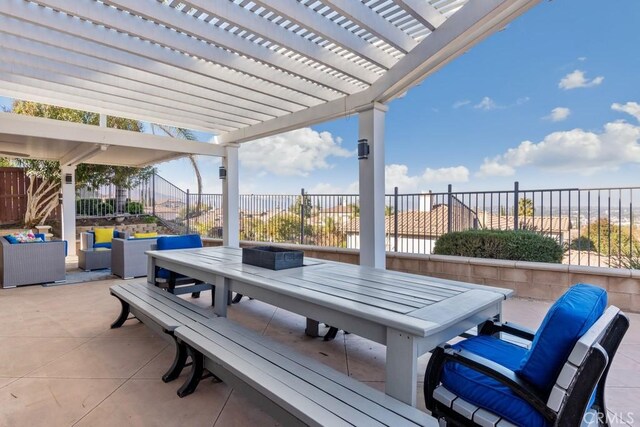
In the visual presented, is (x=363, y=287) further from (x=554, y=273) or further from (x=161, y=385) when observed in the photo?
(x=554, y=273)

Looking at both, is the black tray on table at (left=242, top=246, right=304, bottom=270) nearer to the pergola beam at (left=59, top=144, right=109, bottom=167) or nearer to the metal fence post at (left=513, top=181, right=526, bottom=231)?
the metal fence post at (left=513, top=181, right=526, bottom=231)

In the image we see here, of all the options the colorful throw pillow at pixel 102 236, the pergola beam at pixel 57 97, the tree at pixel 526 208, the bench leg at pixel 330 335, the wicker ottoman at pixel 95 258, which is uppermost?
the pergola beam at pixel 57 97

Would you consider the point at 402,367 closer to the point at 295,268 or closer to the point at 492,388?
the point at 492,388

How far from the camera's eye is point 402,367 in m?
1.48

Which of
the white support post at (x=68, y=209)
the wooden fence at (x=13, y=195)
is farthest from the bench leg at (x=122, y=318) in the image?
the wooden fence at (x=13, y=195)

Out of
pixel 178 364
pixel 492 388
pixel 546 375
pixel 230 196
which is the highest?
pixel 230 196

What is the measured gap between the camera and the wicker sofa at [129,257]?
5644mm

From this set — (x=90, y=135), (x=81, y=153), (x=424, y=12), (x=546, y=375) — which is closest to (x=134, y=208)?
(x=81, y=153)

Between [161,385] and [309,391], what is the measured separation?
4.37ft

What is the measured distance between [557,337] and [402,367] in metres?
0.61

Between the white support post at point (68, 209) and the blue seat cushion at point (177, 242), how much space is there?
5.29m

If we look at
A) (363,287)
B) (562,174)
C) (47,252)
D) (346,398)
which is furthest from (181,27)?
(562,174)

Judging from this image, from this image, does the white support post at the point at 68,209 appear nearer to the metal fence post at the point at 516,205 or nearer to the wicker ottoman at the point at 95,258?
the wicker ottoman at the point at 95,258

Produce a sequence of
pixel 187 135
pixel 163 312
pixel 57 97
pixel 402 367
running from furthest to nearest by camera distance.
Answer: pixel 187 135
pixel 57 97
pixel 163 312
pixel 402 367
